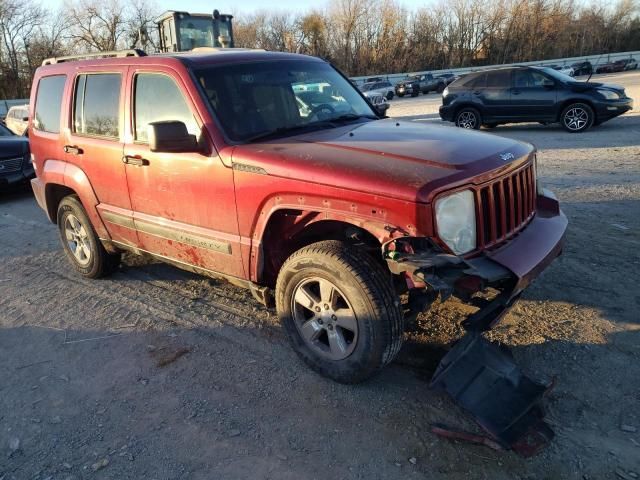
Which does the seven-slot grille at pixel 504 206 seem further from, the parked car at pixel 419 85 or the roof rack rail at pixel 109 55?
the parked car at pixel 419 85

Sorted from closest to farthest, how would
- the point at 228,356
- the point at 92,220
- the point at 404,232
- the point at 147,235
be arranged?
the point at 404,232, the point at 228,356, the point at 147,235, the point at 92,220

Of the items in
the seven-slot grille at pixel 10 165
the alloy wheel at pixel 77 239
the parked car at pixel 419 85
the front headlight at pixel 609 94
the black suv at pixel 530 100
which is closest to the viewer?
the alloy wheel at pixel 77 239

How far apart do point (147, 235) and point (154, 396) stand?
151 cm

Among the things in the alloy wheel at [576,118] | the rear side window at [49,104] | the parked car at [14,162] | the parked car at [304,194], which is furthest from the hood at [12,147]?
the alloy wheel at [576,118]

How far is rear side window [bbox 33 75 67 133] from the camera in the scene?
4.92 meters

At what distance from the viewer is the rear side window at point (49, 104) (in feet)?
16.1

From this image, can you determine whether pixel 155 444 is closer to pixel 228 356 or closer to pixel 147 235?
pixel 228 356

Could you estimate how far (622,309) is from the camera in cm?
387

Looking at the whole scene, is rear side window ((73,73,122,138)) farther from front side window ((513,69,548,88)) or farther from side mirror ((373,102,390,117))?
front side window ((513,69,548,88))

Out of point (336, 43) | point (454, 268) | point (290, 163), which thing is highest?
point (336, 43)

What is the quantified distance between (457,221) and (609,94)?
11991mm

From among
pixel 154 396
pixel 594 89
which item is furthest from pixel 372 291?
pixel 594 89

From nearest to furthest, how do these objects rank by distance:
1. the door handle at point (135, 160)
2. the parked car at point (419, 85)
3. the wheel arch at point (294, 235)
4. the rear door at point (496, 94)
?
the wheel arch at point (294, 235) < the door handle at point (135, 160) < the rear door at point (496, 94) < the parked car at point (419, 85)

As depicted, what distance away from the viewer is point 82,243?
523cm
